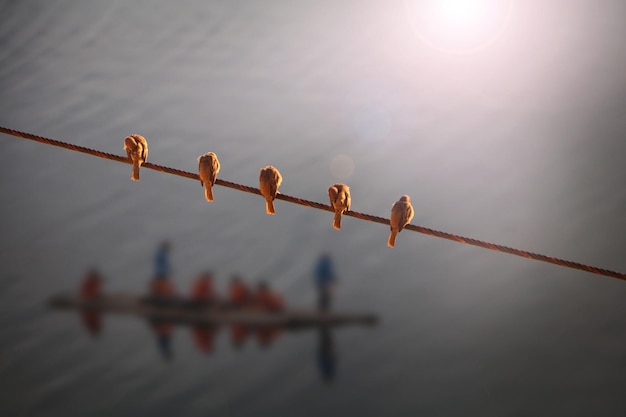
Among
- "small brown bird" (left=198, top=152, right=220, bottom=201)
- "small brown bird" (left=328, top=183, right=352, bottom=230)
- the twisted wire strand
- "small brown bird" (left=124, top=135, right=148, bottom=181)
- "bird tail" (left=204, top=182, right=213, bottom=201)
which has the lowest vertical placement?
the twisted wire strand

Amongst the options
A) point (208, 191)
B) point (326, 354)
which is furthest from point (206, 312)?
point (208, 191)

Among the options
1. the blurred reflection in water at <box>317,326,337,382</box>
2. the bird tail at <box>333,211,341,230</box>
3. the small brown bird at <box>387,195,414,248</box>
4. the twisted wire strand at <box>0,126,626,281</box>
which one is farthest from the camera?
the blurred reflection in water at <box>317,326,337,382</box>

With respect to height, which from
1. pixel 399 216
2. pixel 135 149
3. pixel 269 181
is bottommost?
pixel 399 216

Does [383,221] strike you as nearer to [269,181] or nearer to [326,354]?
[269,181]

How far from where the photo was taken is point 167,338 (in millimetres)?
7609

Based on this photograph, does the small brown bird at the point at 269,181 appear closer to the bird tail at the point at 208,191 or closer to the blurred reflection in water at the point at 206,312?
the bird tail at the point at 208,191

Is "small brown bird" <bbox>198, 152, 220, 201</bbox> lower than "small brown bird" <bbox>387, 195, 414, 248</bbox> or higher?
higher

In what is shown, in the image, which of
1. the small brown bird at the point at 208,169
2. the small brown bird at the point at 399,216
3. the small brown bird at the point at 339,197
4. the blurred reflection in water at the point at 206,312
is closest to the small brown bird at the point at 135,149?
the small brown bird at the point at 208,169

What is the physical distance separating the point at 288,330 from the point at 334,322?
0.53 m

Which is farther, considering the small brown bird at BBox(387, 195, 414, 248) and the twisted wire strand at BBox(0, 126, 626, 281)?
the small brown bird at BBox(387, 195, 414, 248)

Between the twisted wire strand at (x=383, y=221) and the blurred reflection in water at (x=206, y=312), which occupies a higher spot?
the blurred reflection in water at (x=206, y=312)

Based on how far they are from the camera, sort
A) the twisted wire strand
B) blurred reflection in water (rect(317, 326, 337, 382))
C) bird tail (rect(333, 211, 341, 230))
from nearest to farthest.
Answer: the twisted wire strand, bird tail (rect(333, 211, 341, 230)), blurred reflection in water (rect(317, 326, 337, 382))

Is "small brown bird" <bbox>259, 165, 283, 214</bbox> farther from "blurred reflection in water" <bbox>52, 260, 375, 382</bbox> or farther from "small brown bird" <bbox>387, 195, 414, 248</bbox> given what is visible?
"blurred reflection in water" <bbox>52, 260, 375, 382</bbox>

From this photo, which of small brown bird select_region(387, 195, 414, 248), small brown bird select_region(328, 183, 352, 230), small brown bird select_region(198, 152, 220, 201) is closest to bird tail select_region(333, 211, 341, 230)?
small brown bird select_region(328, 183, 352, 230)
